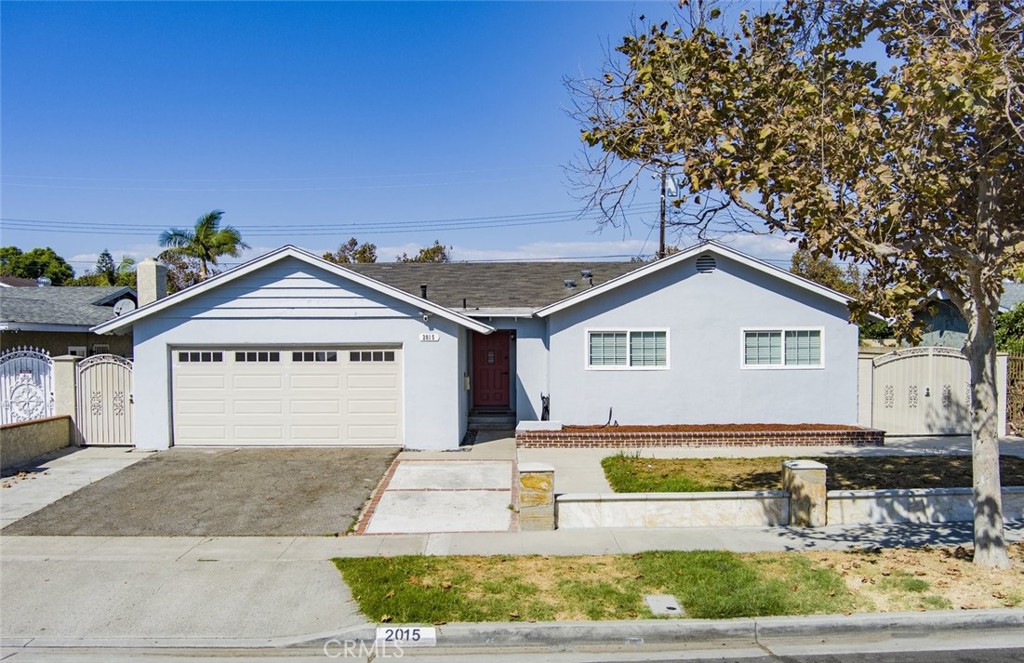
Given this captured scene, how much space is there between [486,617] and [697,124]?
5749 millimetres

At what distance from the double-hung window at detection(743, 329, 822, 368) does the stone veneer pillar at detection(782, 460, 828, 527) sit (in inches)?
298

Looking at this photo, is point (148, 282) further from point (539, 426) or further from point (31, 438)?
point (539, 426)

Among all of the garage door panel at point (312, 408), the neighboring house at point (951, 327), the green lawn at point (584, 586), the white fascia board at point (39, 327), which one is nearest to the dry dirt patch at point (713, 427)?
the garage door panel at point (312, 408)

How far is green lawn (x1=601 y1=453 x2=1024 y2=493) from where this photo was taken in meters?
11.4

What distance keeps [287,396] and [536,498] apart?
7808 millimetres

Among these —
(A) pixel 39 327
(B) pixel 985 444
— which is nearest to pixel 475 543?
(B) pixel 985 444

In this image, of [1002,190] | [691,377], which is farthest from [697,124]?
[691,377]

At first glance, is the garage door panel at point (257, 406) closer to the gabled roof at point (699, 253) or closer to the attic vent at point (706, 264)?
the gabled roof at point (699, 253)

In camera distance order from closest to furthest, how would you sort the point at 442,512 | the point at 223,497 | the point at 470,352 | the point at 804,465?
the point at 804,465
the point at 442,512
the point at 223,497
the point at 470,352

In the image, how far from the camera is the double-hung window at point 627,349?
1677 cm

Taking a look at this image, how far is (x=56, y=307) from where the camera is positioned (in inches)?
775

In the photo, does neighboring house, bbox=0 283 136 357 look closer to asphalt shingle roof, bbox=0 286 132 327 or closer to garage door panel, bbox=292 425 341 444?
asphalt shingle roof, bbox=0 286 132 327

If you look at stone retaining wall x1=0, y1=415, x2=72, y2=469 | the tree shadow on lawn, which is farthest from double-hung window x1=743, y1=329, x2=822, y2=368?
stone retaining wall x1=0, y1=415, x2=72, y2=469
